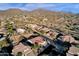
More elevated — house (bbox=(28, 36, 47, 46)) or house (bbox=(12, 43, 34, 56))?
house (bbox=(28, 36, 47, 46))

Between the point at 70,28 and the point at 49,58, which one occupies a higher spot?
the point at 70,28

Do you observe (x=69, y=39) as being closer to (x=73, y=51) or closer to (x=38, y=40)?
(x=73, y=51)

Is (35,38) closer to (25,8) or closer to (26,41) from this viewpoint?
(26,41)

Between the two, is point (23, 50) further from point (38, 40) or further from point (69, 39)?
point (69, 39)

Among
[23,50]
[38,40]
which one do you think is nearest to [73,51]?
[38,40]

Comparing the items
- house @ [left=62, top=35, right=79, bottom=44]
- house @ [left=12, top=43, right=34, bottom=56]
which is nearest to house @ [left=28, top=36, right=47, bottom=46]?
house @ [left=12, top=43, right=34, bottom=56]

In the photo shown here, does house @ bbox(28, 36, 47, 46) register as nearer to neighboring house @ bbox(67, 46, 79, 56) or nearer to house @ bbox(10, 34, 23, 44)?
house @ bbox(10, 34, 23, 44)

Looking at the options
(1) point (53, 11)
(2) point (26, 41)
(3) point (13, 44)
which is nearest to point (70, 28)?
(1) point (53, 11)

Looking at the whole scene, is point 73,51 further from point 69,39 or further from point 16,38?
point 16,38

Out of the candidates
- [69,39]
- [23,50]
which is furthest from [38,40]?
[69,39]

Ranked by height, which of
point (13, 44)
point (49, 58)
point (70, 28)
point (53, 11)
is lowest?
point (49, 58)
